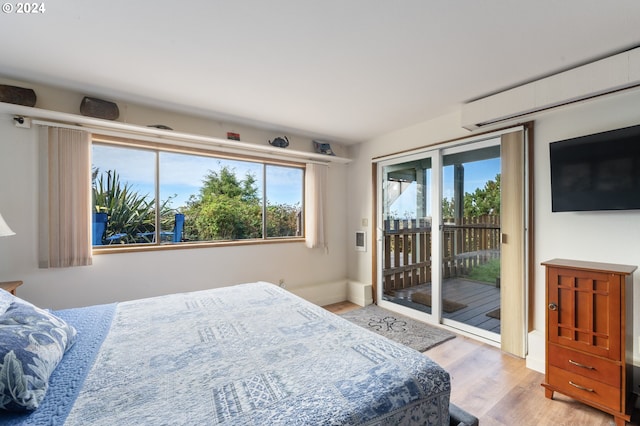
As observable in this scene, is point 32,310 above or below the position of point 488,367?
above

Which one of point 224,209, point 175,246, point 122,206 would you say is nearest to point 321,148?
point 224,209

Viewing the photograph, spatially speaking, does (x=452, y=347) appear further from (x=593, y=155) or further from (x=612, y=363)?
(x=593, y=155)

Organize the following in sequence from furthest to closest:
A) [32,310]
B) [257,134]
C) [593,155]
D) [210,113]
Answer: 1. [257,134]
2. [210,113]
3. [593,155]
4. [32,310]

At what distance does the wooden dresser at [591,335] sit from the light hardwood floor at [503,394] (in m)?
0.09

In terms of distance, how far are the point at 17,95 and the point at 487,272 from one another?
15.0ft

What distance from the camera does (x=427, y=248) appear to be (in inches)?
139

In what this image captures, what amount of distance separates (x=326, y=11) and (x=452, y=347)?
3.04m

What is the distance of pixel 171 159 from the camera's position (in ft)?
10.6

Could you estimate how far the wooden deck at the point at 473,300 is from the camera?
294 centimetres

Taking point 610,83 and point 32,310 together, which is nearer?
point 32,310

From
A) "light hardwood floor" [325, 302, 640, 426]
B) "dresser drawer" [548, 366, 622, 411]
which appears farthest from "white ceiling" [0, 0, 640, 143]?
"light hardwood floor" [325, 302, 640, 426]

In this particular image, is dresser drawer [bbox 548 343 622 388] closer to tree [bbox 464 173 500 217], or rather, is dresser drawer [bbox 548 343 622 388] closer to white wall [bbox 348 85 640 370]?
white wall [bbox 348 85 640 370]

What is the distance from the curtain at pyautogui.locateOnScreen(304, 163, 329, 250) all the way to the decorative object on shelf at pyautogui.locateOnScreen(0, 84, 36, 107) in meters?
2.86

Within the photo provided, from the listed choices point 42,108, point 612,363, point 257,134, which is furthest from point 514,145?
point 42,108
